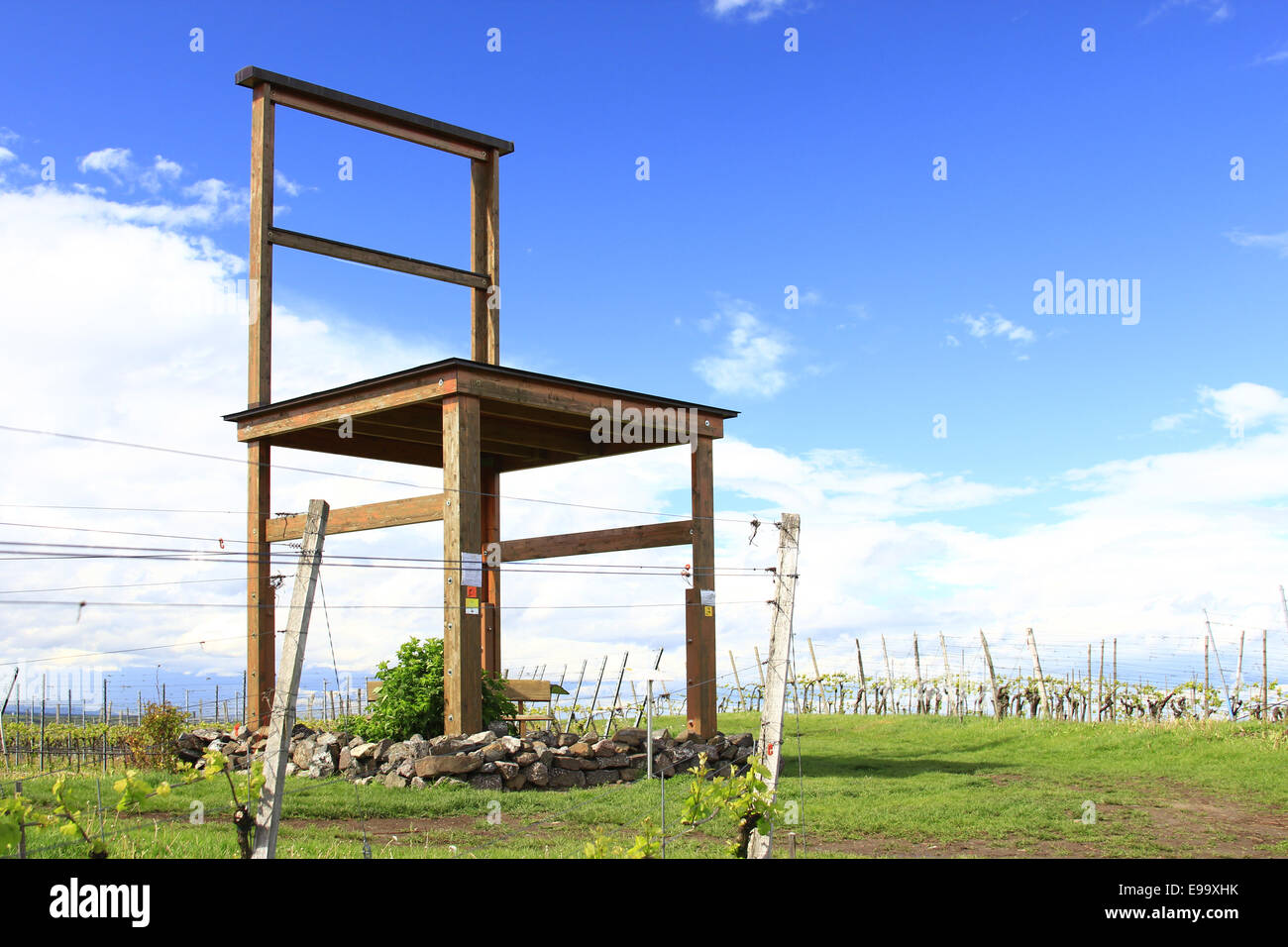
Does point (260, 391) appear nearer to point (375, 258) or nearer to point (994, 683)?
point (375, 258)

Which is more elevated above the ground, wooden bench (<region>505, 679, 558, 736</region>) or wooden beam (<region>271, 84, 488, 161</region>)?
wooden beam (<region>271, 84, 488, 161</region>)

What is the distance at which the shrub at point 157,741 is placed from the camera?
1736cm

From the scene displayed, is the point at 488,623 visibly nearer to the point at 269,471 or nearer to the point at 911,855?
the point at 269,471

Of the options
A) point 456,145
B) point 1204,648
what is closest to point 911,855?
point 456,145

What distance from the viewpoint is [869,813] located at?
11.9 metres

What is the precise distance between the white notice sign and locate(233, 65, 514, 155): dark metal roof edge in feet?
26.0

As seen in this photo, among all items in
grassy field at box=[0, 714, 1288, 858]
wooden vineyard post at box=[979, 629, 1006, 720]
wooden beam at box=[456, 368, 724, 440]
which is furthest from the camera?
wooden vineyard post at box=[979, 629, 1006, 720]

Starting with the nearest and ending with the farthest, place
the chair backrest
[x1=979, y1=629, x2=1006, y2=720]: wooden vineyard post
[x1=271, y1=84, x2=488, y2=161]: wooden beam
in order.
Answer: [x1=271, y1=84, x2=488, y2=161]: wooden beam < the chair backrest < [x1=979, y1=629, x2=1006, y2=720]: wooden vineyard post

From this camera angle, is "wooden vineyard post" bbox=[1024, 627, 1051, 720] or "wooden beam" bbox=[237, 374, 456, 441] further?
"wooden vineyard post" bbox=[1024, 627, 1051, 720]

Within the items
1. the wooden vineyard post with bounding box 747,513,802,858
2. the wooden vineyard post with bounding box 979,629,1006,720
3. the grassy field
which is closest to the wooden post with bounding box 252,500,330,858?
the grassy field

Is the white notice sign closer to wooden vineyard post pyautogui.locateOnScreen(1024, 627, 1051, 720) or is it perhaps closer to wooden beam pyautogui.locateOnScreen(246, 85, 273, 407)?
wooden beam pyautogui.locateOnScreen(246, 85, 273, 407)

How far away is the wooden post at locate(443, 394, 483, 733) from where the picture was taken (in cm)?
1350

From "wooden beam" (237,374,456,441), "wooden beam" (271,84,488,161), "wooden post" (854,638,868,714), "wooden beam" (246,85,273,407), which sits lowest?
"wooden post" (854,638,868,714)

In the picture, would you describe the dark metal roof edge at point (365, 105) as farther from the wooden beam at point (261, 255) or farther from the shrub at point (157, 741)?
the shrub at point (157, 741)
